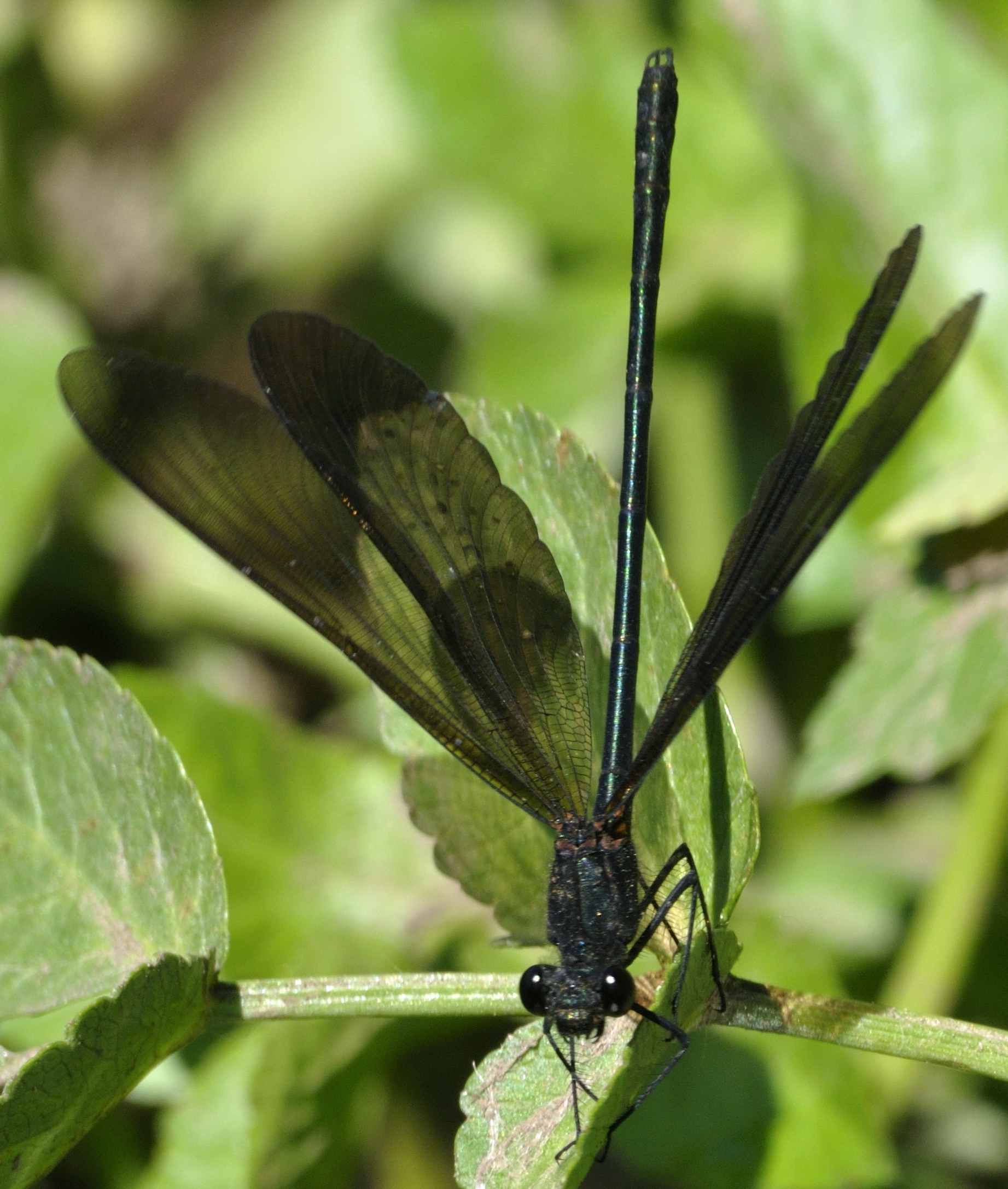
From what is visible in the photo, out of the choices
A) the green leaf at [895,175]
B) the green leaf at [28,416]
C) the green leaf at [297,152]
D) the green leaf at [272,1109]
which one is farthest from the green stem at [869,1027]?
the green leaf at [297,152]

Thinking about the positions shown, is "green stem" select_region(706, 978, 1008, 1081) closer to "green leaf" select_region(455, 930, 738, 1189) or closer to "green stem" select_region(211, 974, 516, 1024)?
"green leaf" select_region(455, 930, 738, 1189)

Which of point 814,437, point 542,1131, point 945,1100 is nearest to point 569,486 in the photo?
point 814,437

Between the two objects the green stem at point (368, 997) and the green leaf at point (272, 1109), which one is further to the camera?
the green leaf at point (272, 1109)

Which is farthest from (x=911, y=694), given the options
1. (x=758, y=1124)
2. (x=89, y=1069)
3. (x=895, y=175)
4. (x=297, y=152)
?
(x=297, y=152)

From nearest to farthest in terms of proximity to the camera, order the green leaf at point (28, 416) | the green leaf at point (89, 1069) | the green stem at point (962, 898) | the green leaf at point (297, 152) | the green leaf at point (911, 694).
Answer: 1. the green leaf at point (89, 1069)
2. the green leaf at point (911, 694)
3. the green stem at point (962, 898)
4. the green leaf at point (28, 416)
5. the green leaf at point (297, 152)

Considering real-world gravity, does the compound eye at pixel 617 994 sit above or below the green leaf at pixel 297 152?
below

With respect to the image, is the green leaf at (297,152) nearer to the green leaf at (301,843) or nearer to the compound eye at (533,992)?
the green leaf at (301,843)

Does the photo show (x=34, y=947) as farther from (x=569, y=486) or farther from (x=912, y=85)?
(x=912, y=85)
